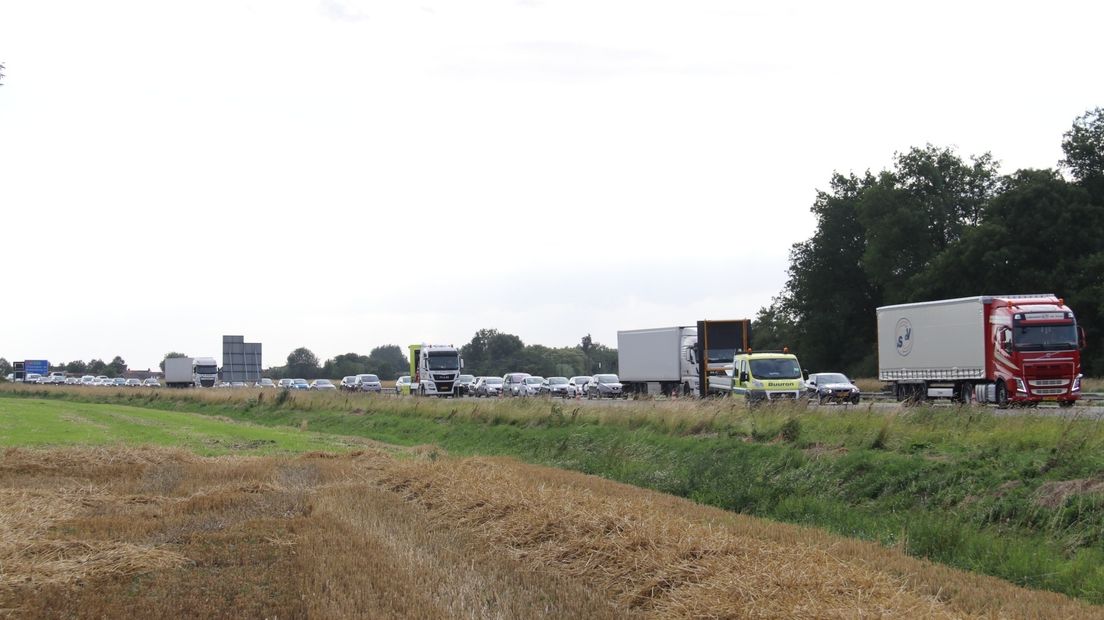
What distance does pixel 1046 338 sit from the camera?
1337 inches

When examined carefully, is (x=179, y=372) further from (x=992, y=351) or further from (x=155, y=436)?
(x=992, y=351)

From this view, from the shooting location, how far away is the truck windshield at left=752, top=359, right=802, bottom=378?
41.5 m

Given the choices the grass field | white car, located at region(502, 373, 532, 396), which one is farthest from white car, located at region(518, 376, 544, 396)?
the grass field

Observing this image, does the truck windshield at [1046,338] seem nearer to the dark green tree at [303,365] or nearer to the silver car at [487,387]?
the silver car at [487,387]

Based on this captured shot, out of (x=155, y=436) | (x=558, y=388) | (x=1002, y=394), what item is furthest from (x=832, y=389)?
(x=155, y=436)

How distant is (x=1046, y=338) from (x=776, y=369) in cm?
1063

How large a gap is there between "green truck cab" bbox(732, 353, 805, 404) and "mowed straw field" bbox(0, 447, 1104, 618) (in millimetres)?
24676

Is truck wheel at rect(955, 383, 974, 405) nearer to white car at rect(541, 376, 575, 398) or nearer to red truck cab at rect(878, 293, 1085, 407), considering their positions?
red truck cab at rect(878, 293, 1085, 407)

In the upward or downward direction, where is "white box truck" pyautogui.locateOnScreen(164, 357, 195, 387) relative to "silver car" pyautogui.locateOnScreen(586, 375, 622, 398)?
upward

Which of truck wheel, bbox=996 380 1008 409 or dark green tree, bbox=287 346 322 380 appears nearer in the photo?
truck wheel, bbox=996 380 1008 409

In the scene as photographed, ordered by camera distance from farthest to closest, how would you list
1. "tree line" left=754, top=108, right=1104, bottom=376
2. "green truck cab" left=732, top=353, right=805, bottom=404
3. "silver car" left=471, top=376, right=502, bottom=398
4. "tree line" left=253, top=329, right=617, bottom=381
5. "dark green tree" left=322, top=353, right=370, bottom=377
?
"dark green tree" left=322, top=353, right=370, bottom=377 → "tree line" left=253, top=329, right=617, bottom=381 → "silver car" left=471, top=376, right=502, bottom=398 → "tree line" left=754, top=108, right=1104, bottom=376 → "green truck cab" left=732, top=353, right=805, bottom=404

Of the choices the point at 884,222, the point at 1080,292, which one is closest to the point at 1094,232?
the point at 1080,292

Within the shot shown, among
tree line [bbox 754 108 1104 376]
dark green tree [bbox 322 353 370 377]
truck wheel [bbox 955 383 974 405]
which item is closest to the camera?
truck wheel [bbox 955 383 974 405]

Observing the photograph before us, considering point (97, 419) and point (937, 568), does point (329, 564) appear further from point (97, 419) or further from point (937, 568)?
point (97, 419)
